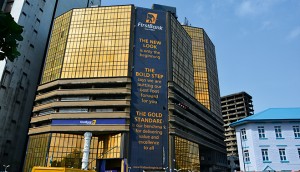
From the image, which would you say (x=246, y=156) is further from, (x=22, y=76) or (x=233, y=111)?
(x=233, y=111)

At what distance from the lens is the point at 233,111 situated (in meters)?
159

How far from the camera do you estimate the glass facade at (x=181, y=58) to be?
8725 cm

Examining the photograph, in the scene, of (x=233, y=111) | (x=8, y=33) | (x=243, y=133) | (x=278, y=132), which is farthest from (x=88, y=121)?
(x=233, y=111)

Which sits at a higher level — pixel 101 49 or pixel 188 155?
pixel 101 49

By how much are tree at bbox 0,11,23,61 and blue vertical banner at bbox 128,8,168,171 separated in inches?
2575

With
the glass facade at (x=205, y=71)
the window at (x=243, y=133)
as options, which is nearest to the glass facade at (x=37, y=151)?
the window at (x=243, y=133)

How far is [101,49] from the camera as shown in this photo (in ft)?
270

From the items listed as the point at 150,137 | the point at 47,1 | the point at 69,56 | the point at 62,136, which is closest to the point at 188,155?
the point at 150,137

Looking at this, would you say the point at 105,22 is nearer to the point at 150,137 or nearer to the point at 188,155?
the point at 150,137

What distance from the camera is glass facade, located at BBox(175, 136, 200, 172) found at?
250ft

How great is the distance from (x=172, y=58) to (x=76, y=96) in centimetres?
3188

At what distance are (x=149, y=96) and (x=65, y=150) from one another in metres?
27.2

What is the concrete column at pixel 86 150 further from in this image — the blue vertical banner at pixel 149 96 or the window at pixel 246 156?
the window at pixel 246 156

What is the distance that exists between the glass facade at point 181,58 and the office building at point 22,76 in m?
47.7
